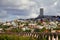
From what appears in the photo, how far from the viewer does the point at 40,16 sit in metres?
132

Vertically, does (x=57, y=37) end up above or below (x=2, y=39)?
below

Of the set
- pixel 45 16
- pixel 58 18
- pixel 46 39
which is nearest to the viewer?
pixel 46 39

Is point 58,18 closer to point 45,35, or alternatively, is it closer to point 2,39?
point 45,35

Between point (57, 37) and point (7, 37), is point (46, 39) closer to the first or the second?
point (57, 37)

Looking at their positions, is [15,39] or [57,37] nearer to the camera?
[15,39]

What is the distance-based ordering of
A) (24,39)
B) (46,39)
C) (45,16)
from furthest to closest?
(45,16) → (46,39) → (24,39)

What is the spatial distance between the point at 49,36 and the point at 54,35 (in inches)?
43.5

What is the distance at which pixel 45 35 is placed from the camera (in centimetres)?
5547

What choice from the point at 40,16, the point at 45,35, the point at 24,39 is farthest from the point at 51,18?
the point at 24,39

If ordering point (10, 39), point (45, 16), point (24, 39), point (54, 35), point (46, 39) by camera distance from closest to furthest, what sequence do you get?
1. point (10, 39)
2. point (24, 39)
3. point (46, 39)
4. point (54, 35)
5. point (45, 16)

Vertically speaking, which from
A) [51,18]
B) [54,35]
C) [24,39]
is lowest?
[51,18]

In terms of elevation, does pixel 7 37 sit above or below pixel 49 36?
above

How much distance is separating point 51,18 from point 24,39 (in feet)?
329

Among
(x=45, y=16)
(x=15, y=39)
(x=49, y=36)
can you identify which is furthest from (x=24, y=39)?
(x=45, y=16)
